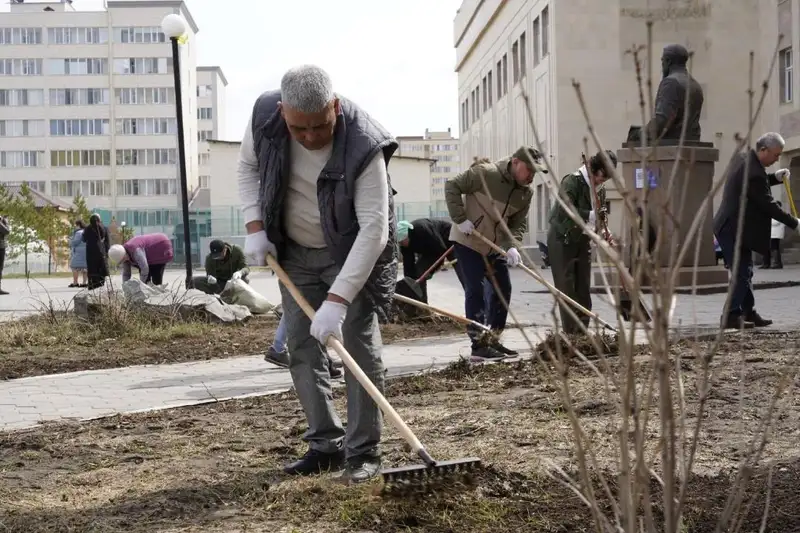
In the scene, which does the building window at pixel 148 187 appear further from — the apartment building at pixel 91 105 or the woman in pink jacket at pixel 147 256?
the woman in pink jacket at pixel 147 256

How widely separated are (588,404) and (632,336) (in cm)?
368

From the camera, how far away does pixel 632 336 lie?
2039 mm

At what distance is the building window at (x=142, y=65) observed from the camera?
9231cm

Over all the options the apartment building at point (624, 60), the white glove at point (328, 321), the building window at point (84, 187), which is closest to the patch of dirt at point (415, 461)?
the white glove at point (328, 321)

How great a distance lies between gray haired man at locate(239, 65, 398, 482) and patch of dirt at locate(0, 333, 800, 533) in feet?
0.79

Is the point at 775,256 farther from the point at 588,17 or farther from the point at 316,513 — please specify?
the point at 316,513

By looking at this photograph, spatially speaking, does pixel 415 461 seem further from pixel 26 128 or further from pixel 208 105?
pixel 208 105

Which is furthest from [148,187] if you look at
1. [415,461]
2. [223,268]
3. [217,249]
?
[415,461]

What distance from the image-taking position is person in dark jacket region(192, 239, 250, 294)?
534 inches

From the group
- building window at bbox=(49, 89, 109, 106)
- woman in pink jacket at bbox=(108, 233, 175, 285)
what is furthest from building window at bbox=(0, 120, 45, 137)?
woman in pink jacket at bbox=(108, 233, 175, 285)

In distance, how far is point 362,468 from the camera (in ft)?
14.1

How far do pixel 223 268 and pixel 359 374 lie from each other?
9.84 m

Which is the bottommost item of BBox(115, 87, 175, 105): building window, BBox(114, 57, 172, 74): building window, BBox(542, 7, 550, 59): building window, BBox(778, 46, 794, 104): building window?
BBox(778, 46, 794, 104): building window

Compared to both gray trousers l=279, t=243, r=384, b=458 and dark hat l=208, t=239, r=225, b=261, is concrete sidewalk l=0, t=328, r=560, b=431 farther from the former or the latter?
dark hat l=208, t=239, r=225, b=261
